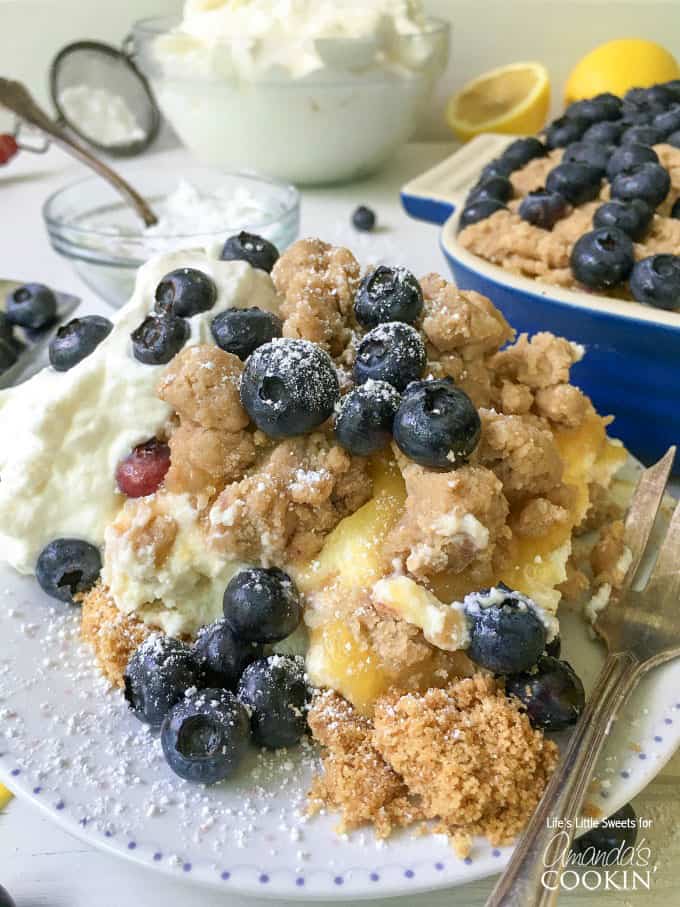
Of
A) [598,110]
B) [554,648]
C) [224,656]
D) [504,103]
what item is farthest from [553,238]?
[504,103]

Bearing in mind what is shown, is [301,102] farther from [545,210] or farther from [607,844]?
[607,844]

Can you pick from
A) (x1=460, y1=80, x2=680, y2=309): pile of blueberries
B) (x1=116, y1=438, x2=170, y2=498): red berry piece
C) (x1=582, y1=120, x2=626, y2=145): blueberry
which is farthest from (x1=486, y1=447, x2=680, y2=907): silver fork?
(x1=582, y1=120, x2=626, y2=145): blueberry

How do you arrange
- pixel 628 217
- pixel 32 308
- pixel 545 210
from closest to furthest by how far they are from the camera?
pixel 628 217 → pixel 545 210 → pixel 32 308

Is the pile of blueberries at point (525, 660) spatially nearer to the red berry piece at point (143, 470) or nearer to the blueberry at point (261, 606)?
the blueberry at point (261, 606)

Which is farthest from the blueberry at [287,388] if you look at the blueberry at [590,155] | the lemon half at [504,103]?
the lemon half at [504,103]

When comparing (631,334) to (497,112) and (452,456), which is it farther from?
(497,112)

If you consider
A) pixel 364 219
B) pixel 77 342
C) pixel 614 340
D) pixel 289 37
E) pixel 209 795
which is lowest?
pixel 364 219

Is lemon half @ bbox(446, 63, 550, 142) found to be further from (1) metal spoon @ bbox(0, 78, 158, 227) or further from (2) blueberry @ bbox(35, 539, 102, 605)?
(2) blueberry @ bbox(35, 539, 102, 605)
